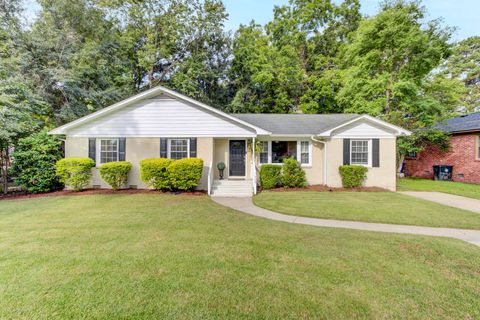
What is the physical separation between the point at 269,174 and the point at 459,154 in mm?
13895

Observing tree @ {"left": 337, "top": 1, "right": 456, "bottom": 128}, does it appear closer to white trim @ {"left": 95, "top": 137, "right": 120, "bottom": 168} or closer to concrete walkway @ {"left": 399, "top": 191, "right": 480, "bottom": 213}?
concrete walkway @ {"left": 399, "top": 191, "right": 480, "bottom": 213}

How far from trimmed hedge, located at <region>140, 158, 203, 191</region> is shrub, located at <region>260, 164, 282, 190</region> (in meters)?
3.18

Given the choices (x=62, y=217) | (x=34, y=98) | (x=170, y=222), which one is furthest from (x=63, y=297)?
(x=34, y=98)

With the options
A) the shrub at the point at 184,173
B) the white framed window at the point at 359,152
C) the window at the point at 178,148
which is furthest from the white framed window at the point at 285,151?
the window at the point at 178,148

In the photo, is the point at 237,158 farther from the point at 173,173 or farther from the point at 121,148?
the point at 121,148

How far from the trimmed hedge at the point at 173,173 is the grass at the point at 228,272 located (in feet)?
14.0

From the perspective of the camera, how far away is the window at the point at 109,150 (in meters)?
11.0

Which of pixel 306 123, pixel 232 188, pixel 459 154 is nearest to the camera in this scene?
pixel 232 188

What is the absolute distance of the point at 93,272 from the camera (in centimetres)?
329

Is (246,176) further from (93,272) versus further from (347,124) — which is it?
(93,272)

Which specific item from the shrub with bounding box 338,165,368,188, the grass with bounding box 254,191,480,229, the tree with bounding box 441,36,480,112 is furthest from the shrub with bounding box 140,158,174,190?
the tree with bounding box 441,36,480,112

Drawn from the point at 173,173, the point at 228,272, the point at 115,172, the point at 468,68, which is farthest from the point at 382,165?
the point at 468,68

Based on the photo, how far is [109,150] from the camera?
11016 mm

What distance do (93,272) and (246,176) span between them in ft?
29.3
